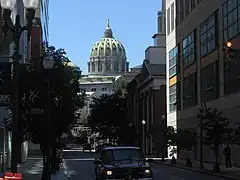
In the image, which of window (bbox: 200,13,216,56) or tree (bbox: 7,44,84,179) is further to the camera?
window (bbox: 200,13,216,56)

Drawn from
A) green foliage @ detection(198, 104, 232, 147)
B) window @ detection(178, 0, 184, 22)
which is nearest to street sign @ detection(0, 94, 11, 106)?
green foliage @ detection(198, 104, 232, 147)

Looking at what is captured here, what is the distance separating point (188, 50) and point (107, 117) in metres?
52.6

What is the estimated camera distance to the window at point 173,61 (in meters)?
71.8

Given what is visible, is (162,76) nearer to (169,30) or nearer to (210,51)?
(169,30)

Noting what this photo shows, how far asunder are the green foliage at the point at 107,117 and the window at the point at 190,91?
4598 centimetres

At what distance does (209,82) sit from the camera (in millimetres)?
55250

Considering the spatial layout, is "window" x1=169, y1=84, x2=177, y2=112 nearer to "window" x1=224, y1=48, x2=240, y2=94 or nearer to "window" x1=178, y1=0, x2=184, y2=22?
"window" x1=178, y1=0, x2=184, y2=22

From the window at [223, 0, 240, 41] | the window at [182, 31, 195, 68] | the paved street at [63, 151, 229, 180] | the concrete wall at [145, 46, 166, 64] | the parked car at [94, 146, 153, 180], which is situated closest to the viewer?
the parked car at [94, 146, 153, 180]

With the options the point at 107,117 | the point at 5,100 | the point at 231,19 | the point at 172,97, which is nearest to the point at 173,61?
the point at 172,97

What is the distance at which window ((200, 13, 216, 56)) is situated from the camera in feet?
176

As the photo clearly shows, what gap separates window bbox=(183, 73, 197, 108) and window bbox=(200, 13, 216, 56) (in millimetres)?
4867

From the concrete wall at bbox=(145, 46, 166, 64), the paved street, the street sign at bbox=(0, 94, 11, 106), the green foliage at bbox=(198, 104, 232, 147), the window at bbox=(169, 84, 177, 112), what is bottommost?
the paved street

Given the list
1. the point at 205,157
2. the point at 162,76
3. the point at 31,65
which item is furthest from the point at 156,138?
the point at 31,65

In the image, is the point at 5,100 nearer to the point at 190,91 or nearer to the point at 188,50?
the point at 190,91
